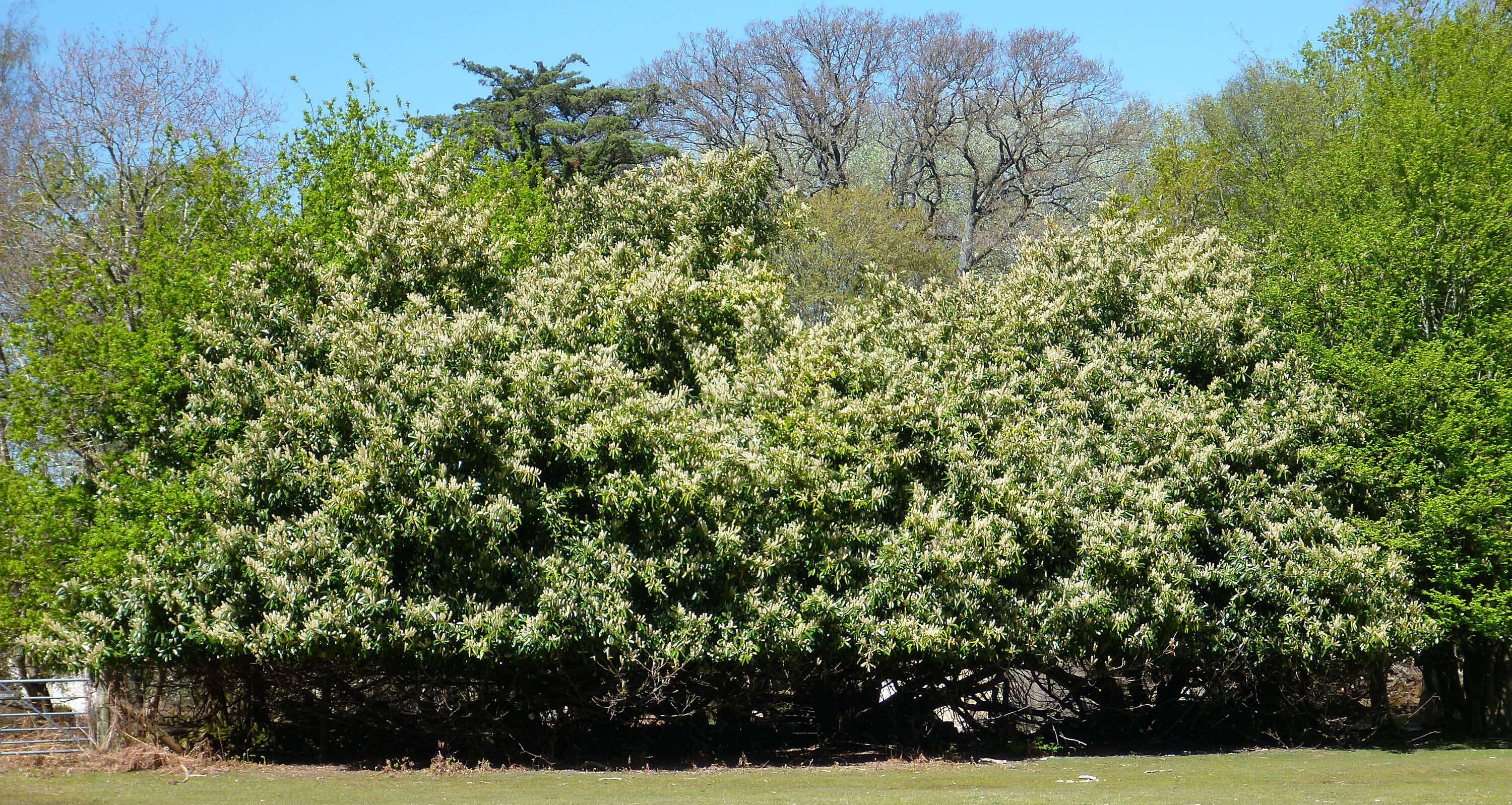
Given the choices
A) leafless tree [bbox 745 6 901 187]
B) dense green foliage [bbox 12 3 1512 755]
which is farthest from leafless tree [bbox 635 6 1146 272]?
dense green foliage [bbox 12 3 1512 755]

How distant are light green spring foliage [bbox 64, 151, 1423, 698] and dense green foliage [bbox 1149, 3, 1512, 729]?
2.89 ft

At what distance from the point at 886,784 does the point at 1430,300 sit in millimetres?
11662

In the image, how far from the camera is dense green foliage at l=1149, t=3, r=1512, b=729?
16.1 meters

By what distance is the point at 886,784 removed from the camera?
14.3 meters

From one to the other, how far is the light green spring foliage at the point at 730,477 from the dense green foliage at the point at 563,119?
1837 centimetres

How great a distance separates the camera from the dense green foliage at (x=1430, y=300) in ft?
52.9

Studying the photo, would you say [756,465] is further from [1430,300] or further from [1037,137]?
[1037,137]

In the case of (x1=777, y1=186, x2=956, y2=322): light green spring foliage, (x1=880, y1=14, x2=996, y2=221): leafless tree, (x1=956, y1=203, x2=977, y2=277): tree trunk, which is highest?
(x1=880, y1=14, x2=996, y2=221): leafless tree

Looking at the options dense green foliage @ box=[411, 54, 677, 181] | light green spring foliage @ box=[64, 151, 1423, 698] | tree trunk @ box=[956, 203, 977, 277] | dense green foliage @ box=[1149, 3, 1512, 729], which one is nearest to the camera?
light green spring foliage @ box=[64, 151, 1423, 698]

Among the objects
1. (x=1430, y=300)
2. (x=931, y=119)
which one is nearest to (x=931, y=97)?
(x=931, y=119)

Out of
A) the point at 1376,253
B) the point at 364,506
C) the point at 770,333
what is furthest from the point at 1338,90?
the point at 364,506

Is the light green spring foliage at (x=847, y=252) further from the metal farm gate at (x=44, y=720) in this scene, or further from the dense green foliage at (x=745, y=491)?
the metal farm gate at (x=44, y=720)

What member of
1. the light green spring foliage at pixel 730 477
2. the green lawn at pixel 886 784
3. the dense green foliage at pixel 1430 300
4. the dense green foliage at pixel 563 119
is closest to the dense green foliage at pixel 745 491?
the light green spring foliage at pixel 730 477

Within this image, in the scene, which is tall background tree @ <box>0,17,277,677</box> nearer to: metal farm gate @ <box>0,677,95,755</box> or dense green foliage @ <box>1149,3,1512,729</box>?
metal farm gate @ <box>0,677,95,755</box>
